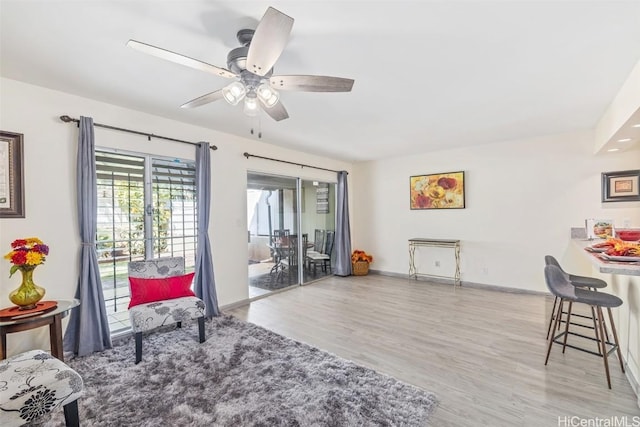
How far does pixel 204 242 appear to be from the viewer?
3738mm

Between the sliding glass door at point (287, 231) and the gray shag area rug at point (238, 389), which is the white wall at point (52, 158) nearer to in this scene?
the gray shag area rug at point (238, 389)

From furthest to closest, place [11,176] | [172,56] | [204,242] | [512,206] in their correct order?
[512,206], [204,242], [11,176], [172,56]

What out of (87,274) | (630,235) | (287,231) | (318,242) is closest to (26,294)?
(87,274)

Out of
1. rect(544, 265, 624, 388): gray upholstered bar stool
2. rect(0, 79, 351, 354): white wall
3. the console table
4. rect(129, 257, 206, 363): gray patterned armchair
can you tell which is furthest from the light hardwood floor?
rect(0, 79, 351, 354): white wall

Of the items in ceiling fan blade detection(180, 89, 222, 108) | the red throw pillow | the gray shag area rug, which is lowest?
the gray shag area rug

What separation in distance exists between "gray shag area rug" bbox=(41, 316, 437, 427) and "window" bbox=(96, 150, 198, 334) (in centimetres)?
76

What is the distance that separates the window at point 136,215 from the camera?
3164 mm

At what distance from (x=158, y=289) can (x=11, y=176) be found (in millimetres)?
1584

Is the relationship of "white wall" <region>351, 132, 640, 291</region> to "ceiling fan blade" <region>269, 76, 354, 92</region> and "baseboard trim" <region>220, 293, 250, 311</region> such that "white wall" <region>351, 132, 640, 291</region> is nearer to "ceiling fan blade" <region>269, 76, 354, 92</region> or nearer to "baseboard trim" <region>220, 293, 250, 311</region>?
"baseboard trim" <region>220, 293, 250, 311</region>

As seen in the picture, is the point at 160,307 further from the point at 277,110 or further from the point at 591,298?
the point at 591,298

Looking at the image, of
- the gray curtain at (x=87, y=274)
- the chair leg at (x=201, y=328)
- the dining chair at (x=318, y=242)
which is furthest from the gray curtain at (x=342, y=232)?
the gray curtain at (x=87, y=274)

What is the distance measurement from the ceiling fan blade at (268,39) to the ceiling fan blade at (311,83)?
183mm

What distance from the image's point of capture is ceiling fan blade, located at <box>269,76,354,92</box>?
6.13ft

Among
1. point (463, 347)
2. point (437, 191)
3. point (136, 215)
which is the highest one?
point (437, 191)
